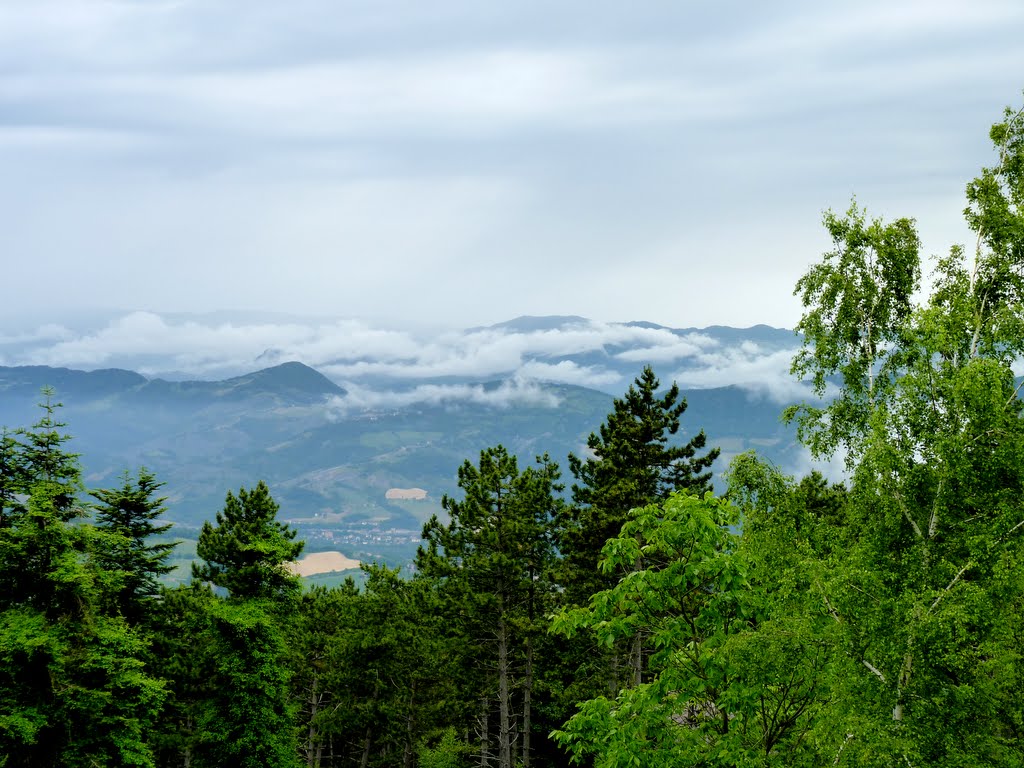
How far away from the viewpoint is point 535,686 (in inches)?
1652

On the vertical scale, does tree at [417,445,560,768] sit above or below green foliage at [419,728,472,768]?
above

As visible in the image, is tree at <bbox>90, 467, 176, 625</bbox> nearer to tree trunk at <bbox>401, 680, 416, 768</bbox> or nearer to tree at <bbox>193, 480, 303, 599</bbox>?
tree at <bbox>193, 480, 303, 599</bbox>

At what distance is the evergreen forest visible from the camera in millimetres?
11297

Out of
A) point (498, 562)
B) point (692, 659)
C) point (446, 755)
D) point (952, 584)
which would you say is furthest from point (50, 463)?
point (446, 755)

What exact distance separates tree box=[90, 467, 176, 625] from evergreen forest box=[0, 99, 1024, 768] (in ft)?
0.42

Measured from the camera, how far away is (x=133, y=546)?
108 feet

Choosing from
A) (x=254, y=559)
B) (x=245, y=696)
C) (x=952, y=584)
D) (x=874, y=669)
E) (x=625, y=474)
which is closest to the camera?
(x=952, y=584)

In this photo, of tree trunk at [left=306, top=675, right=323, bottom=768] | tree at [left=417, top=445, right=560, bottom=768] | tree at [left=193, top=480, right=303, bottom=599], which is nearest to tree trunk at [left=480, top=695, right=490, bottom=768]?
tree at [left=417, top=445, right=560, bottom=768]

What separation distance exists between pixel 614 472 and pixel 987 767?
85.9 ft

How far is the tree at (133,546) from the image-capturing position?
3197cm

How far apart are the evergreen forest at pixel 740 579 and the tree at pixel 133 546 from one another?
129 millimetres

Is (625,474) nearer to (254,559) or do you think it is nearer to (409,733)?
(254,559)

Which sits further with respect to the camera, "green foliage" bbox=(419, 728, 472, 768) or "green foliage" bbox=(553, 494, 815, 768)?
"green foliage" bbox=(419, 728, 472, 768)

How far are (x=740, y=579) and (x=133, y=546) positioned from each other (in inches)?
1190
